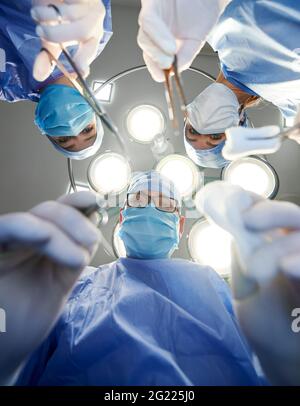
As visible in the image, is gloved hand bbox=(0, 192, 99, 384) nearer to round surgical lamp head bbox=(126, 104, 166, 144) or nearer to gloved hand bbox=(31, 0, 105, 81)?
gloved hand bbox=(31, 0, 105, 81)

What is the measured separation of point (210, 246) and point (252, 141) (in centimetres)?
122

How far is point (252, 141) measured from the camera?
31.6 inches

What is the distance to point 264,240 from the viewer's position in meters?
0.66

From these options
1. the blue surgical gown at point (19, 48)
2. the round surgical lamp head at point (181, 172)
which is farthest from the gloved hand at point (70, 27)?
the round surgical lamp head at point (181, 172)

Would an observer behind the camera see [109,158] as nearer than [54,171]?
Yes

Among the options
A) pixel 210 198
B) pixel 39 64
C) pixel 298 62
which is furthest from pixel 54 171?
pixel 210 198

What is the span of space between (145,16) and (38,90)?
28.4 inches

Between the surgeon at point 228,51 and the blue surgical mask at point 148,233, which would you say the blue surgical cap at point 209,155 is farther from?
the blue surgical mask at point 148,233

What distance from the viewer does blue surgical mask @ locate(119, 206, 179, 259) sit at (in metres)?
1.42

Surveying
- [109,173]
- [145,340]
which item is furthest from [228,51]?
[145,340]

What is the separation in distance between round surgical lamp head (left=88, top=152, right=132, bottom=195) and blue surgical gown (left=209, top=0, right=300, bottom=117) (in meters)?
0.76

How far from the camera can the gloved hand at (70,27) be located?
93 centimetres

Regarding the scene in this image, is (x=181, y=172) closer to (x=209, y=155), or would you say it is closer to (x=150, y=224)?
(x=209, y=155)

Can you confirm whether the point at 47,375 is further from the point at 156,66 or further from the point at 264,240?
the point at 156,66
